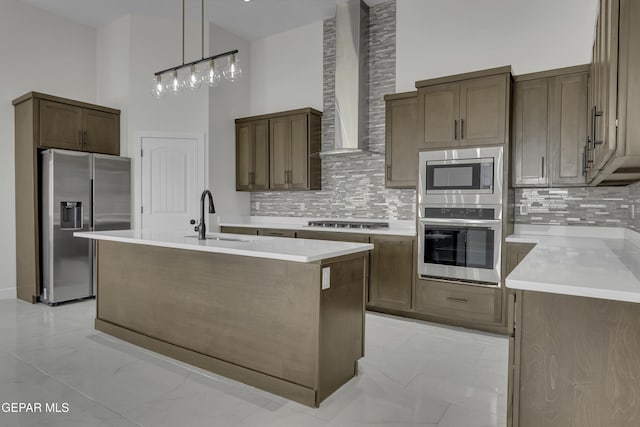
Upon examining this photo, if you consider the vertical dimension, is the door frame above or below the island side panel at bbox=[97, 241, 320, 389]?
above

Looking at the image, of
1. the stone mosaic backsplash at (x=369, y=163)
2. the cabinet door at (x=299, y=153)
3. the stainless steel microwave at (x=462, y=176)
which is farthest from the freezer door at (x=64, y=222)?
the stainless steel microwave at (x=462, y=176)

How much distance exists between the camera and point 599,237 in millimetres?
3588

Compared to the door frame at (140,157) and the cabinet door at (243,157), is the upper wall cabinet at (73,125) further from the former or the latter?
the cabinet door at (243,157)

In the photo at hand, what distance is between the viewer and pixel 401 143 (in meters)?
4.39

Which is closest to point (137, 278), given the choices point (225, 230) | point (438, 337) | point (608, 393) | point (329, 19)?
point (225, 230)

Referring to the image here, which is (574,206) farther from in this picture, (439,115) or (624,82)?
(624,82)

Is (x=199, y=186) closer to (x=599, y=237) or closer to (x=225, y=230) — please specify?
(x=225, y=230)

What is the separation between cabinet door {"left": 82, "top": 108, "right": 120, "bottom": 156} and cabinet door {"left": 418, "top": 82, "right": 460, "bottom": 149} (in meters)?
3.94

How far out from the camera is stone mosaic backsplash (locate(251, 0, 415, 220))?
4.77 m

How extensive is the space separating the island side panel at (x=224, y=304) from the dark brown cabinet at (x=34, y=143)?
6.07 ft

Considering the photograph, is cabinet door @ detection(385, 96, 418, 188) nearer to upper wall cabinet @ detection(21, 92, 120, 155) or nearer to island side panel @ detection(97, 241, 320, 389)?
island side panel @ detection(97, 241, 320, 389)

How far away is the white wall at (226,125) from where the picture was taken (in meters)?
5.43
